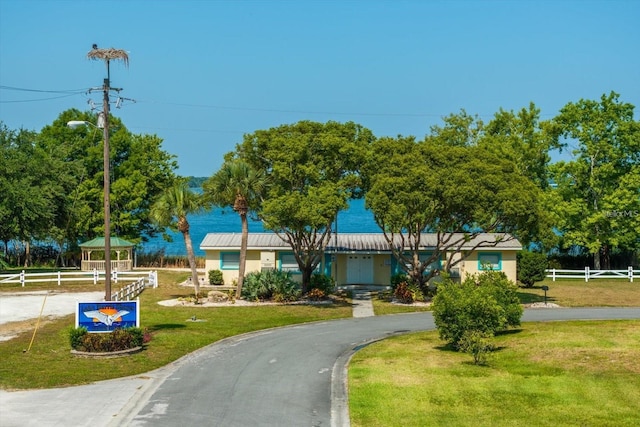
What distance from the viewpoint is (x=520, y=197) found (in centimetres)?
4084

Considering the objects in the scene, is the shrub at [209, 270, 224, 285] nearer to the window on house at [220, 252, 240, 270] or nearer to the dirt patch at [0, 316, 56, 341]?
the window on house at [220, 252, 240, 270]

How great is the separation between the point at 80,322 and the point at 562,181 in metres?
46.3

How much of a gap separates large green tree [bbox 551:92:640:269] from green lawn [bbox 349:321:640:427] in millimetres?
32726

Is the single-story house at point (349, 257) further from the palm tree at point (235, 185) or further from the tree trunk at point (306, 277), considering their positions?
the palm tree at point (235, 185)

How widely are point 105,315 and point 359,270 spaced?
28.9 m

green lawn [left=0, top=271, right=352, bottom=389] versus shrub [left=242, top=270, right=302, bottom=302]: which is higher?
shrub [left=242, top=270, right=302, bottom=302]

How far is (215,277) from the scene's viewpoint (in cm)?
5303

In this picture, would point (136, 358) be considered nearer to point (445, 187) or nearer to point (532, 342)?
point (532, 342)

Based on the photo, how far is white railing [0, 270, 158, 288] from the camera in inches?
2005

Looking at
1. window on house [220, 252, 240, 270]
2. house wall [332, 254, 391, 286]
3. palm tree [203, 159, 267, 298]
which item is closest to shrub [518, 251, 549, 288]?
house wall [332, 254, 391, 286]

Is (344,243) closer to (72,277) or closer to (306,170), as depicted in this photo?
(306,170)

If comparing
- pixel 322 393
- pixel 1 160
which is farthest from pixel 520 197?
pixel 1 160

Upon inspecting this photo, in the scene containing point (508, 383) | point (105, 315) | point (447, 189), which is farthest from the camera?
point (447, 189)

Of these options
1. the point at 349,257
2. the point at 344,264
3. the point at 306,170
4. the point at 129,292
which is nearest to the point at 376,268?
the point at 349,257
